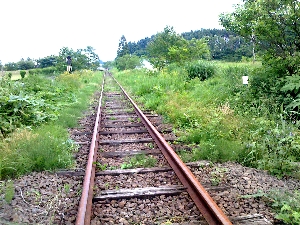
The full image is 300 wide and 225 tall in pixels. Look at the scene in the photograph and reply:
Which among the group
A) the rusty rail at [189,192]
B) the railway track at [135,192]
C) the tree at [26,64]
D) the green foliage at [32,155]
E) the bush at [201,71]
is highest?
the tree at [26,64]

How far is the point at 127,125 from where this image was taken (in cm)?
725

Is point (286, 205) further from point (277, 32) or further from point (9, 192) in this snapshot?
point (277, 32)

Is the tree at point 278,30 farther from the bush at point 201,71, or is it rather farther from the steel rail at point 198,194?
the bush at point 201,71

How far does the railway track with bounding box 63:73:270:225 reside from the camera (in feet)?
9.62

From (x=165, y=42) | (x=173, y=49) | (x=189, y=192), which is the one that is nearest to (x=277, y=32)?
(x=189, y=192)

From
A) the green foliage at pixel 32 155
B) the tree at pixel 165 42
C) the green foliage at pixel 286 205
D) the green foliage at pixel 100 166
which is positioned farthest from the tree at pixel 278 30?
Result: the tree at pixel 165 42

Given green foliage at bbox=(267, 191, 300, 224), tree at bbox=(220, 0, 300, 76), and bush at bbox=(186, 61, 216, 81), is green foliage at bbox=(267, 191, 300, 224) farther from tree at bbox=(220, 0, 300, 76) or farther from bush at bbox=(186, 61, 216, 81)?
bush at bbox=(186, 61, 216, 81)

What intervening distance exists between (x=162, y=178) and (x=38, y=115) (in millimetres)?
4158

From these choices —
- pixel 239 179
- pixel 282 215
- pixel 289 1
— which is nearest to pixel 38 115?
pixel 239 179

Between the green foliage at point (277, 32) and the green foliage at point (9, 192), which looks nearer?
the green foliage at point (9, 192)

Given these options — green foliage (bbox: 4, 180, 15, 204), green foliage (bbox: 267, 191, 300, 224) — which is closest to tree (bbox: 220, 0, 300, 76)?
green foliage (bbox: 267, 191, 300, 224)

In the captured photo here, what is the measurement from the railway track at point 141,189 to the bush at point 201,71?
8.97 metres

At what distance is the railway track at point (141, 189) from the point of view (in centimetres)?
293

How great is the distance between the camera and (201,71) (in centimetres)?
1427
